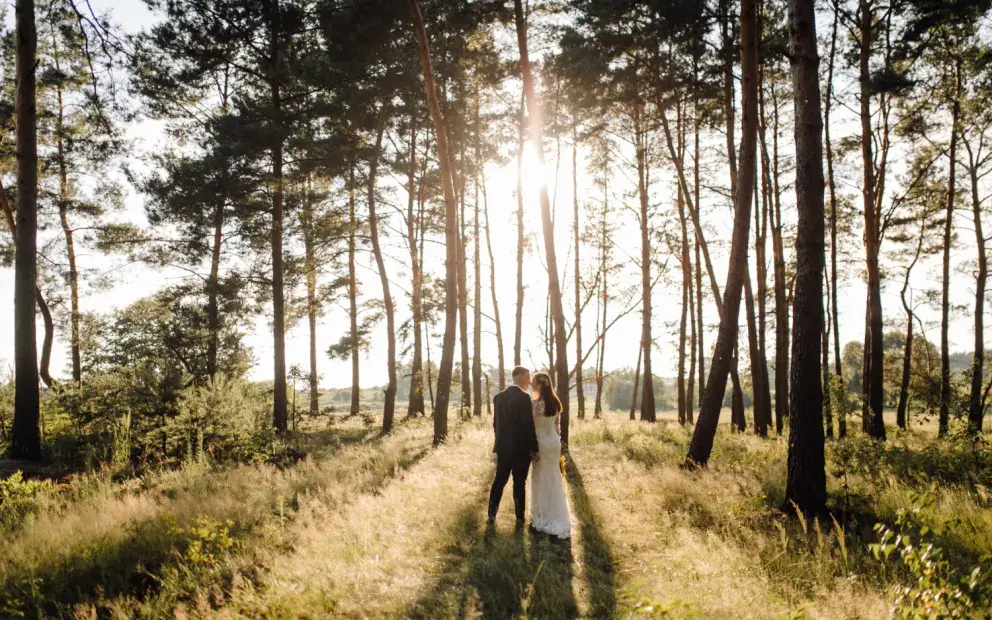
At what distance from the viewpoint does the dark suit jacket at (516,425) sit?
Result: 6754 millimetres

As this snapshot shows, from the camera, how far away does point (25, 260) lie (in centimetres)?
1012

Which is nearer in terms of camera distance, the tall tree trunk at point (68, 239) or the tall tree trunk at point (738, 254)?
the tall tree trunk at point (738, 254)

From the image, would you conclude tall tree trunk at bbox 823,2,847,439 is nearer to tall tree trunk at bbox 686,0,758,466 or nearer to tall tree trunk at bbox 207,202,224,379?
tall tree trunk at bbox 686,0,758,466

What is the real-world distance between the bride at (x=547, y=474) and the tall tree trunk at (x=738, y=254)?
362 centimetres

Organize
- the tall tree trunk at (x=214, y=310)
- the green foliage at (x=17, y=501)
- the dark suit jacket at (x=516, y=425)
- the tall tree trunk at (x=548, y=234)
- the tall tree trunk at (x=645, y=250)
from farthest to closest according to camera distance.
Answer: the tall tree trunk at (x=645, y=250) < the tall tree trunk at (x=214, y=310) < the tall tree trunk at (x=548, y=234) < the dark suit jacket at (x=516, y=425) < the green foliage at (x=17, y=501)

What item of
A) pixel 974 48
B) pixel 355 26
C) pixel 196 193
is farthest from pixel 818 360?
pixel 196 193

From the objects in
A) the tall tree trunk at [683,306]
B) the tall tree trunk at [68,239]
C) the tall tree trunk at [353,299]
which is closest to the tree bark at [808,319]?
the tall tree trunk at [683,306]

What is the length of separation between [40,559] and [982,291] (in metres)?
25.7

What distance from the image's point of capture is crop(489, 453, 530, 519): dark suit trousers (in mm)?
6773

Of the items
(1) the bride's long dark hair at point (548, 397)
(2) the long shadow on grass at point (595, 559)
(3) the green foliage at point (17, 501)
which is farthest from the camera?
(1) the bride's long dark hair at point (548, 397)

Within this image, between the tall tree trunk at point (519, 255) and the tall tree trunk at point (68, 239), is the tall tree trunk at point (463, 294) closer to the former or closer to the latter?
the tall tree trunk at point (519, 255)

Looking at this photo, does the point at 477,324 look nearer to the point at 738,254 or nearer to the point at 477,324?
the point at 477,324

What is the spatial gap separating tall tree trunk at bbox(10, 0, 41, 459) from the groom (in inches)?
357

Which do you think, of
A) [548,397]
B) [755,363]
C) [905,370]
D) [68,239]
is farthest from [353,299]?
[905,370]
